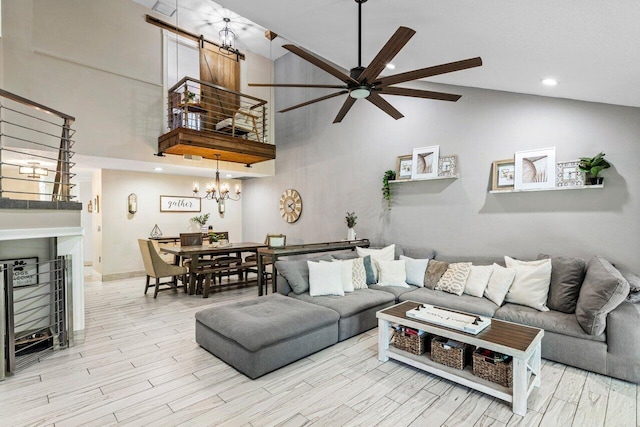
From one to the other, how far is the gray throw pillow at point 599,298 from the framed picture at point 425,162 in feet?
7.63

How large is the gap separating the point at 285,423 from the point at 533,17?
3138mm

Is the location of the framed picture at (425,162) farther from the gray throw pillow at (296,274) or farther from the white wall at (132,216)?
the white wall at (132,216)

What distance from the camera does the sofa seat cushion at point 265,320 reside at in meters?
2.72

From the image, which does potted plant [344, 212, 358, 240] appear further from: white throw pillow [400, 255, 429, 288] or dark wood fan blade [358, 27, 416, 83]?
dark wood fan blade [358, 27, 416, 83]

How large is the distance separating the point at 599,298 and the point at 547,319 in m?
0.50

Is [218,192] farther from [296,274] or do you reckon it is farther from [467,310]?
[467,310]

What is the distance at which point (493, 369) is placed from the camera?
8.04 feet

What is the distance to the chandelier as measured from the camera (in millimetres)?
6171

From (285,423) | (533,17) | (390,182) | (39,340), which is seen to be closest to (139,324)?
(39,340)

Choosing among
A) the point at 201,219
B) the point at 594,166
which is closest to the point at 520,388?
the point at 594,166

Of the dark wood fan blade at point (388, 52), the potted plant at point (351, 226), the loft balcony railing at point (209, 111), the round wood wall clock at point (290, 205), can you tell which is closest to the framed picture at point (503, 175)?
the potted plant at point (351, 226)

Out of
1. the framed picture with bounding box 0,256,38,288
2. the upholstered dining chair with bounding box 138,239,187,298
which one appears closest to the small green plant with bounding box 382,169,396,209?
the upholstered dining chair with bounding box 138,239,187,298

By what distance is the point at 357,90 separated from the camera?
2580mm

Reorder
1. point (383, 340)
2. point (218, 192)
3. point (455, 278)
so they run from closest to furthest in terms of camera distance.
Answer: point (383, 340)
point (455, 278)
point (218, 192)
